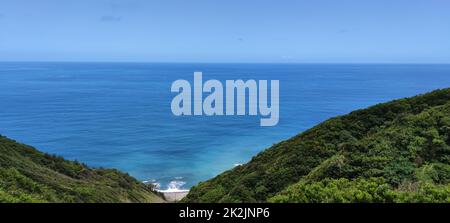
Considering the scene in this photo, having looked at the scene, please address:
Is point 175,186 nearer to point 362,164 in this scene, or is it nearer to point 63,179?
point 63,179

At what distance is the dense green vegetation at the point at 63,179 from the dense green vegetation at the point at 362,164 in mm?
6077

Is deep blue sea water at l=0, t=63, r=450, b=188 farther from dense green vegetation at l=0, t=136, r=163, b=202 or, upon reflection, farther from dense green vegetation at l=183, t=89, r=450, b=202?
dense green vegetation at l=183, t=89, r=450, b=202

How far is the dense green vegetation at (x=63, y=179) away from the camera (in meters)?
20.8

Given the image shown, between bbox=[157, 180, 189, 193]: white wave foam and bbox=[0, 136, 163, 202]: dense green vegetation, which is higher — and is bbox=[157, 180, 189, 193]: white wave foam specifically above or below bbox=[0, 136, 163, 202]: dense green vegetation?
below

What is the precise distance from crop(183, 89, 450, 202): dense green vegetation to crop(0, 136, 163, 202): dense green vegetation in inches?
239

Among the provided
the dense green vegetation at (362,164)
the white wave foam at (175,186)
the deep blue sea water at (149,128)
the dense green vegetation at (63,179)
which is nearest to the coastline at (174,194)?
the white wave foam at (175,186)

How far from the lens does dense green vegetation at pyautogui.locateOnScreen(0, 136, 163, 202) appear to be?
2081 centimetres

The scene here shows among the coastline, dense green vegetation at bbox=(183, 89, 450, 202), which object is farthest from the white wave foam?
dense green vegetation at bbox=(183, 89, 450, 202)

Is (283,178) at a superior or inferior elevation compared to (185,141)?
superior

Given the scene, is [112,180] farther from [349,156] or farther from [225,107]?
[225,107]

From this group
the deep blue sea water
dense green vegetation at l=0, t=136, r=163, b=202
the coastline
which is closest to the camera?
dense green vegetation at l=0, t=136, r=163, b=202

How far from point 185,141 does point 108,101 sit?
184ft
